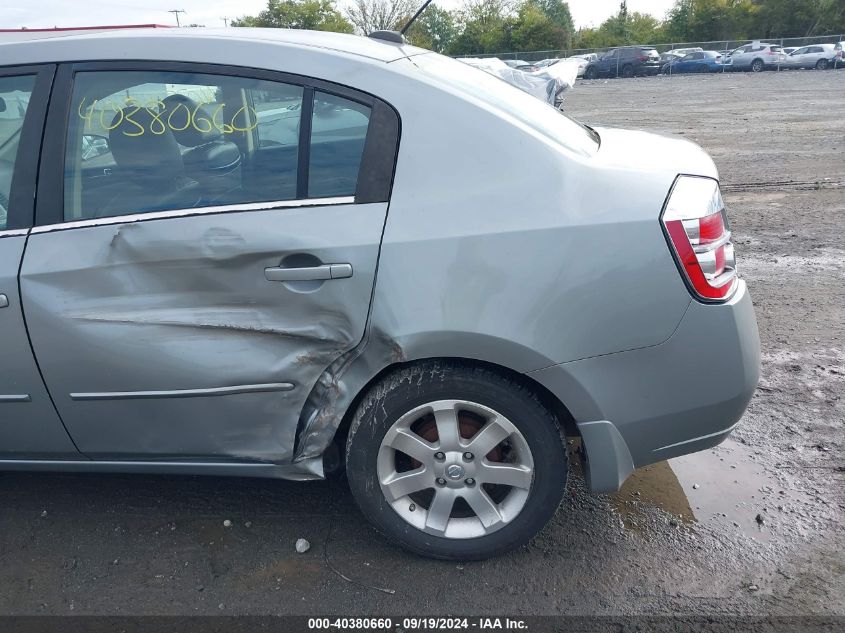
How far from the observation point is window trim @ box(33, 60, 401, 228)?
250cm

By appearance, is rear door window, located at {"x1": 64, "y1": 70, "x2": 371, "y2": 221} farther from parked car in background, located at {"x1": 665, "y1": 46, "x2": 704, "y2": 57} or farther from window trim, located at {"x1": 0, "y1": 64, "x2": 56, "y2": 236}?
parked car in background, located at {"x1": 665, "y1": 46, "x2": 704, "y2": 57}

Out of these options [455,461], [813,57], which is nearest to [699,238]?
[455,461]

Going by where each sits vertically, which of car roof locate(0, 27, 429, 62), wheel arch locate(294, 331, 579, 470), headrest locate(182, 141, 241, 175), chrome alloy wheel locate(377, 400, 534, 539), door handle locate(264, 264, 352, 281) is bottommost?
chrome alloy wheel locate(377, 400, 534, 539)

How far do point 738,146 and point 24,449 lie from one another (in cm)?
1229

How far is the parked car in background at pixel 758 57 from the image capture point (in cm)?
3884

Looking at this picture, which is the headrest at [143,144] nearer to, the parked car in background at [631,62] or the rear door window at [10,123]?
the rear door window at [10,123]

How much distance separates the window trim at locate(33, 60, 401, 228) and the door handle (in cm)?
23

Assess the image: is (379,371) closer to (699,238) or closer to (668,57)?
(699,238)

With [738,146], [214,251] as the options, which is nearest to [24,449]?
[214,251]

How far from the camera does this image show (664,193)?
246 cm

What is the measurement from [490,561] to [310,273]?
126cm

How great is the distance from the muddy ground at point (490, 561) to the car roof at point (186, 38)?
1791 millimetres

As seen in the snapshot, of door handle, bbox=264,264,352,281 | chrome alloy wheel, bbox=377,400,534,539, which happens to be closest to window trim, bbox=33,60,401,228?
door handle, bbox=264,264,352,281

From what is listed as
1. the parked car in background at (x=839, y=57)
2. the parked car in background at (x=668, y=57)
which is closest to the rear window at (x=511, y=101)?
the parked car in background at (x=839, y=57)
